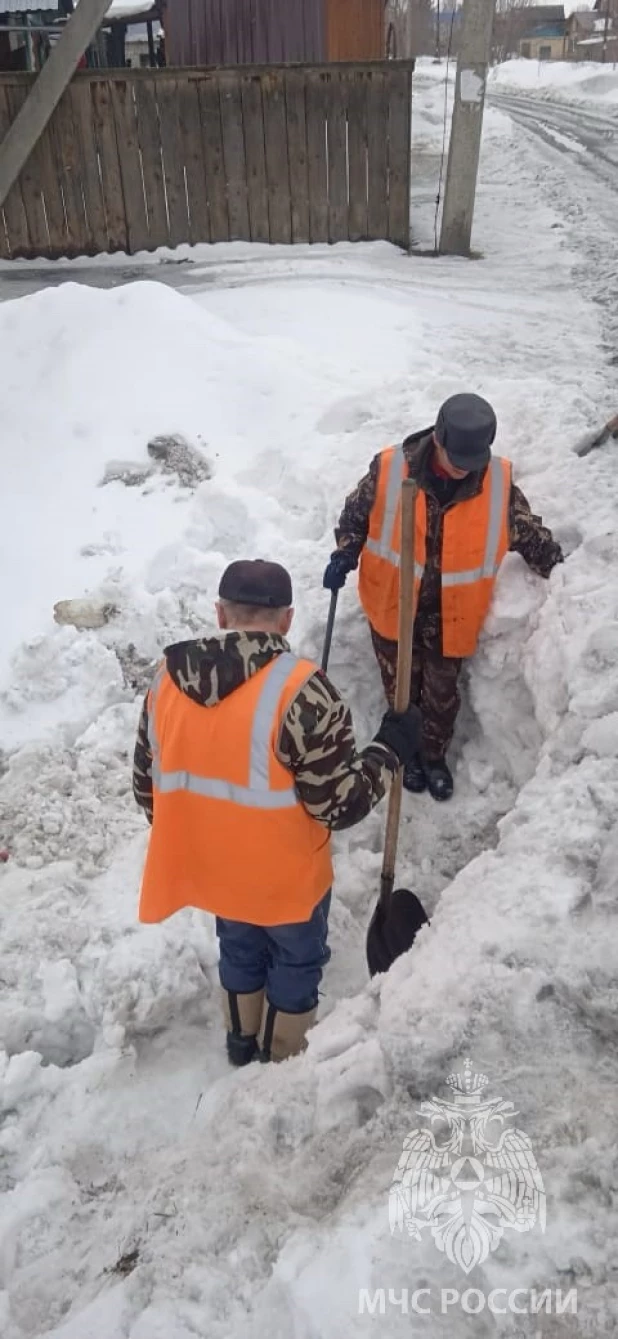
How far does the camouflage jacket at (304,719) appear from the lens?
2256 millimetres

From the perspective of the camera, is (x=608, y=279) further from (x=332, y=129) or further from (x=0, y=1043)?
(x=0, y=1043)

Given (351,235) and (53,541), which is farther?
(351,235)

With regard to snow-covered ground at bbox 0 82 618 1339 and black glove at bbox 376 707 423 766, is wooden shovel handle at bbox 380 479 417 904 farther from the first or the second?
snow-covered ground at bbox 0 82 618 1339

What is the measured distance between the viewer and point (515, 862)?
106 inches

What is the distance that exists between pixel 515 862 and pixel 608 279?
7787 millimetres

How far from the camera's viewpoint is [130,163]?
9.31 meters

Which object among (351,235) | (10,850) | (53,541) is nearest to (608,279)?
(351,235)

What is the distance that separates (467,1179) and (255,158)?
9.86 meters

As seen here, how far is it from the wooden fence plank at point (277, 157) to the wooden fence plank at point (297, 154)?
0.15 ft

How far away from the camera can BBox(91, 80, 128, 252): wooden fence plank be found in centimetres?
895

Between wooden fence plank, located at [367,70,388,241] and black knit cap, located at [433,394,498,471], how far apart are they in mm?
7261

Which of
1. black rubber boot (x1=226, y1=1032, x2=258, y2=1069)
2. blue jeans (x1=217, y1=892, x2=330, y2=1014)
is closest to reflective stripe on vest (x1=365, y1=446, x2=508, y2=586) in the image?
blue jeans (x1=217, y1=892, x2=330, y2=1014)

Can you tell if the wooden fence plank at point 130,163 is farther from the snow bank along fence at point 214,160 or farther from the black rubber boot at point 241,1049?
the black rubber boot at point 241,1049

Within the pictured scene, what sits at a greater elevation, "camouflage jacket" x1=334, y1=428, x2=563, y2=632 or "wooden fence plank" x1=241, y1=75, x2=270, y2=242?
"wooden fence plank" x1=241, y1=75, x2=270, y2=242
